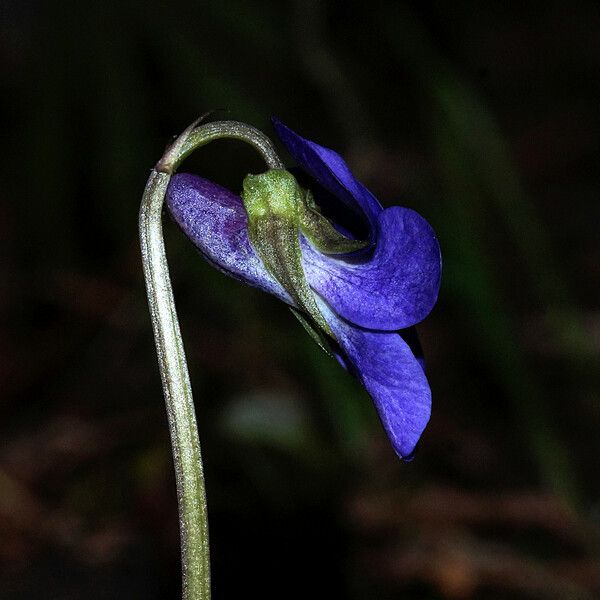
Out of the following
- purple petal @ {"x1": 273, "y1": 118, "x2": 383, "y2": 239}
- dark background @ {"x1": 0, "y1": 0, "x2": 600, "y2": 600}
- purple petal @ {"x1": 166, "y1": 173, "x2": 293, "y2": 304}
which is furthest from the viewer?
dark background @ {"x1": 0, "y1": 0, "x2": 600, "y2": 600}

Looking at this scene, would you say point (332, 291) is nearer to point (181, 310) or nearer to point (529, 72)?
point (181, 310)

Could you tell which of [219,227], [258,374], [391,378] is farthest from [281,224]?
[258,374]

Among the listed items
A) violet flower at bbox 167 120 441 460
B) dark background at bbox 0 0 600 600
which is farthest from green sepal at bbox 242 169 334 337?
dark background at bbox 0 0 600 600

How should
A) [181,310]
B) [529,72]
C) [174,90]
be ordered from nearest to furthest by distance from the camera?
[181,310] → [174,90] → [529,72]

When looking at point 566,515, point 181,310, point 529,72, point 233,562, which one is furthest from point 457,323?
point 529,72

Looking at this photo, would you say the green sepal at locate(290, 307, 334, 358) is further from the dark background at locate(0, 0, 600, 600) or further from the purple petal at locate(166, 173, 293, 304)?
the dark background at locate(0, 0, 600, 600)

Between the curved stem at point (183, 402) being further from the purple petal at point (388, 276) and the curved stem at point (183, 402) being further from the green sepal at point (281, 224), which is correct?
the purple petal at point (388, 276)
